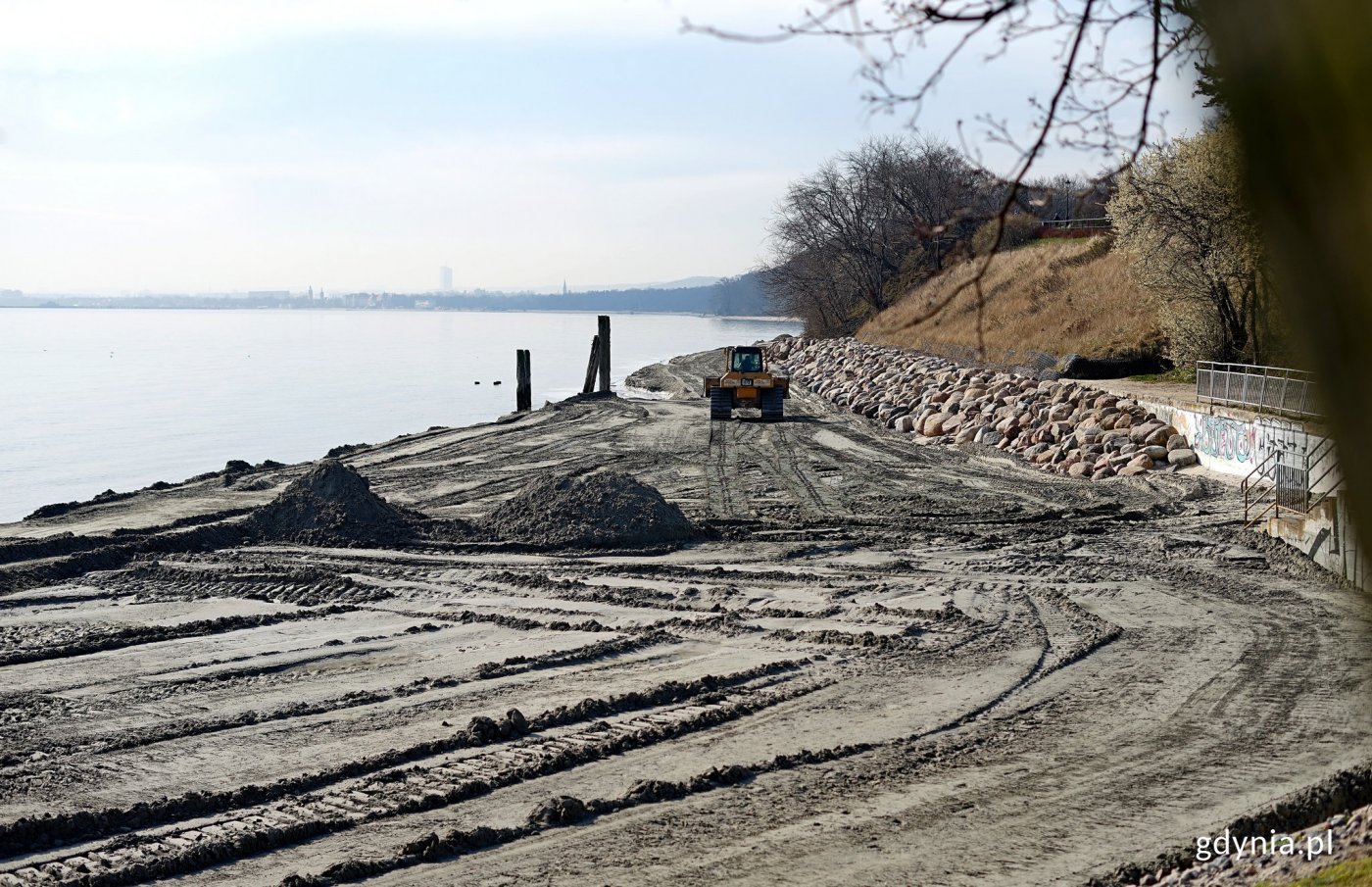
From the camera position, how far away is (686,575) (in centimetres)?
1513

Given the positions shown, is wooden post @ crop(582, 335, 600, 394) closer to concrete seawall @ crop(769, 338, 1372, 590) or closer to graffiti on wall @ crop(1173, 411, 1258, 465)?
concrete seawall @ crop(769, 338, 1372, 590)

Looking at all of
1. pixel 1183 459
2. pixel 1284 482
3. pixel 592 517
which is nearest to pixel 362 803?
pixel 592 517

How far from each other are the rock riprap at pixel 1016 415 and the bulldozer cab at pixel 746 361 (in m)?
3.88

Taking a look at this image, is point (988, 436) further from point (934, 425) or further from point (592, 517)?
point (592, 517)

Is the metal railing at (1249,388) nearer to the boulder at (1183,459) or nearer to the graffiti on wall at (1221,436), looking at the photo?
the graffiti on wall at (1221,436)

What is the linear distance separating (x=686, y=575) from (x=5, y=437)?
33.6 metres

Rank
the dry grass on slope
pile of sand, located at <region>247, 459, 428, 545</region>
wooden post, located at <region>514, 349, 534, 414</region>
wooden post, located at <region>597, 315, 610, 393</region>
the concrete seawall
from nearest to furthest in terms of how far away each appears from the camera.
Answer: the concrete seawall, pile of sand, located at <region>247, 459, 428, 545</region>, the dry grass on slope, wooden post, located at <region>514, 349, 534, 414</region>, wooden post, located at <region>597, 315, 610, 393</region>

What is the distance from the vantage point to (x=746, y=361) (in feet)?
116

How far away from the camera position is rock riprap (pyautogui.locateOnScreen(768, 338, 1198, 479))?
22969 mm

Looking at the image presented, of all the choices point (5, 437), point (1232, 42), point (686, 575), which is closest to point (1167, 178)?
point (686, 575)

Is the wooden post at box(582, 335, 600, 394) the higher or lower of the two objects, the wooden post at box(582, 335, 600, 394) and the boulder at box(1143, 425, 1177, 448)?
the higher

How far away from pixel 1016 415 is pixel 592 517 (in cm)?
1386

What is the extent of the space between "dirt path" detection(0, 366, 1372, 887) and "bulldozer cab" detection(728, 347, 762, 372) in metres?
16.9

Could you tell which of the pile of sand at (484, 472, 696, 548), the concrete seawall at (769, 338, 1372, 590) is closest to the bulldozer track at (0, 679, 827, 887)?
the concrete seawall at (769, 338, 1372, 590)
